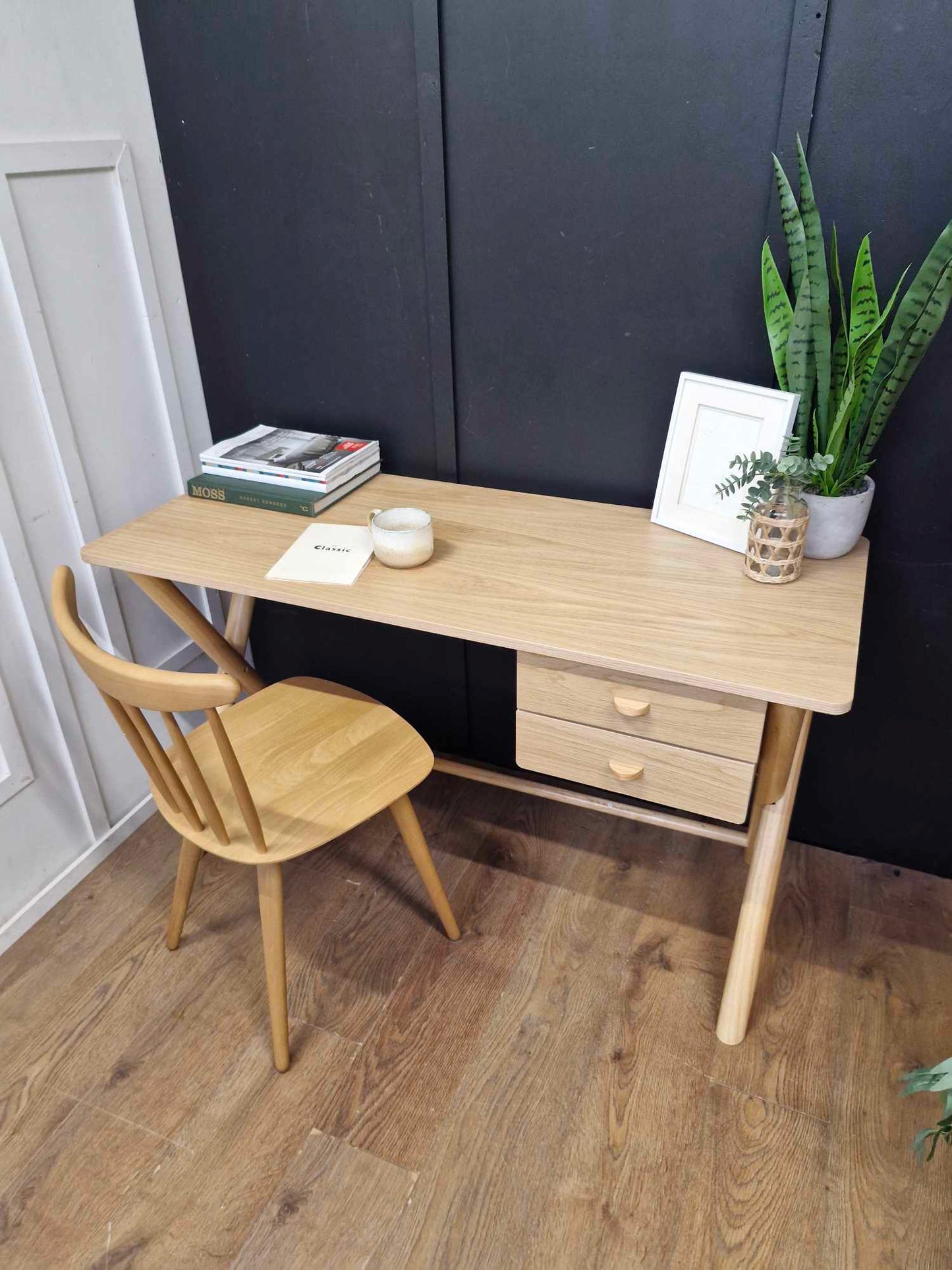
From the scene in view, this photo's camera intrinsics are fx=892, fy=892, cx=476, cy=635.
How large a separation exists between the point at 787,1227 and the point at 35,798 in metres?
1.46

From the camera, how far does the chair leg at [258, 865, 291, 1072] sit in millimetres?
1346

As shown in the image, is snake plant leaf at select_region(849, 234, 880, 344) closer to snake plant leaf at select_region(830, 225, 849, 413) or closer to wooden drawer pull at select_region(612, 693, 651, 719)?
snake plant leaf at select_region(830, 225, 849, 413)

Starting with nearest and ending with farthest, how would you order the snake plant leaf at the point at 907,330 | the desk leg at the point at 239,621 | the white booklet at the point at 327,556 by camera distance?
the snake plant leaf at the point at 907,330 → the white booklet at the point at 327,556 → the desk leg at the point at 239,621

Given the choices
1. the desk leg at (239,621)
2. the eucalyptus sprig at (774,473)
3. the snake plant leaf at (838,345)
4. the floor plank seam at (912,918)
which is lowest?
the floor plank seam at (912,918)

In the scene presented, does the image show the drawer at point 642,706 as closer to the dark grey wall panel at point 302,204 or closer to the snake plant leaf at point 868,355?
the snake plant leaf at point 868,355

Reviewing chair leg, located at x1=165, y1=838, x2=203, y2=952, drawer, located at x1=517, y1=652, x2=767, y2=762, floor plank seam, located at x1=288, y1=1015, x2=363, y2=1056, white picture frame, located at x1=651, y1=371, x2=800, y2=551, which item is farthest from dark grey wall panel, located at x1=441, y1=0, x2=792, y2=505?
floor plank seam, located at x1=288, y1=1015, x2=363, y2=1056

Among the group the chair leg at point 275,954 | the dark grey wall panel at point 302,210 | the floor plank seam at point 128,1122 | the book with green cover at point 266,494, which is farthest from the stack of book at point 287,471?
the floor plank seam at point 128,1122

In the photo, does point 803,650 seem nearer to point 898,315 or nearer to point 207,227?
point 898,315

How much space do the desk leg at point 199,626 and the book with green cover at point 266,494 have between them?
0.21 metres

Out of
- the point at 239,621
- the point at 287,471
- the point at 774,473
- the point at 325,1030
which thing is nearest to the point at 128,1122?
the point at 325,1030

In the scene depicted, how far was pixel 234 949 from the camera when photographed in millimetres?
1660

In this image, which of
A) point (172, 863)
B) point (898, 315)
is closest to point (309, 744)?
point (172, 863)

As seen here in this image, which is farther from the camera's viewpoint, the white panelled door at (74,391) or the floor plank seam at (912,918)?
the floor plank seam at (912,918)

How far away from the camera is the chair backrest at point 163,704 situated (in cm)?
105
